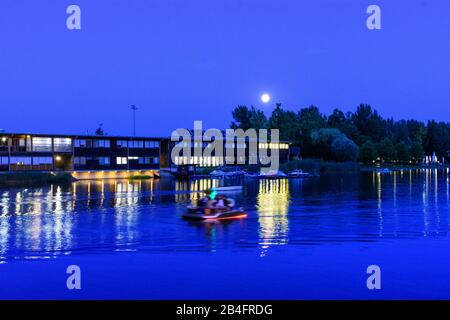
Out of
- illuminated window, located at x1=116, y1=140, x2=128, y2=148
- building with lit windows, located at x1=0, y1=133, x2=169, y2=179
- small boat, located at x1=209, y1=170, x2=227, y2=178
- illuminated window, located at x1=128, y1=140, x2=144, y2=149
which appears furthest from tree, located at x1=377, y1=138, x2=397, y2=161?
illuminated window, located at x1=116, y1=140, x2=128, y2=148

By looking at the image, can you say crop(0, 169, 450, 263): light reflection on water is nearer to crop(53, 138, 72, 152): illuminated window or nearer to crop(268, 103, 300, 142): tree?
crop(53, 138, 72, 152): illuminated window

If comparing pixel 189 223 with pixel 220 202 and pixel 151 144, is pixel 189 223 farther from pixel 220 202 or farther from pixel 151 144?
pixel 151 144

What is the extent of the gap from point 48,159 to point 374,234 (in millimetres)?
67873

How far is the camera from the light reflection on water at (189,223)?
101ft

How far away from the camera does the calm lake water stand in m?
22.1

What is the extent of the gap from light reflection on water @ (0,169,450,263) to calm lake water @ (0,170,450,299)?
0.07 m

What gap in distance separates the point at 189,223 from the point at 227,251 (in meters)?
9.82

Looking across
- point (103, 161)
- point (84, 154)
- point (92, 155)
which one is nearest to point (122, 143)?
point (103, 161)

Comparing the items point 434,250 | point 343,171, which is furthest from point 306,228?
point 343,171

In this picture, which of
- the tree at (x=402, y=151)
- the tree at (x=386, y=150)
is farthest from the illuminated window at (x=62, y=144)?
the tree at (x=402, y=151)

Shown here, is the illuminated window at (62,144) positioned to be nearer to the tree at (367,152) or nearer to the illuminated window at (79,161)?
the illuminated window at (79,161)

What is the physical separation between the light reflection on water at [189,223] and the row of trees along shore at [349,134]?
76.4 metres
